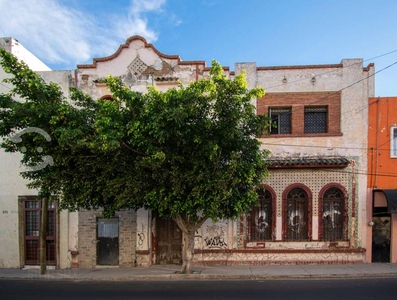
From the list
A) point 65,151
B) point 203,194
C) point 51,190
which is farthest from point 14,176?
point 203,194

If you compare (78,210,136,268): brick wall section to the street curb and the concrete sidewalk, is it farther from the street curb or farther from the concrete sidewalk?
the street curb

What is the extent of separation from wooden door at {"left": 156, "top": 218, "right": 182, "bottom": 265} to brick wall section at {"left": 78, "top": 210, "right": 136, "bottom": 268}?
3.19 ft

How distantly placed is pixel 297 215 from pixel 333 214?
4.44ft

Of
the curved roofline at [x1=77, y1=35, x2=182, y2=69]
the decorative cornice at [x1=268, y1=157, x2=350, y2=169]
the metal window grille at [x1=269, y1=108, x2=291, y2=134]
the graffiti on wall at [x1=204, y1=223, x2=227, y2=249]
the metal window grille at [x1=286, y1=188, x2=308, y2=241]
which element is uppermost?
the curved roofline at [x1=77, y1=35, x2=182, y2=69]

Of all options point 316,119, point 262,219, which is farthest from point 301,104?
point 262,219

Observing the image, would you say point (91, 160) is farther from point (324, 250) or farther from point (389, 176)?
point (389, 176)

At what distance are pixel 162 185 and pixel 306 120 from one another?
673 cm

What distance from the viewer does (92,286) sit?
9.37m

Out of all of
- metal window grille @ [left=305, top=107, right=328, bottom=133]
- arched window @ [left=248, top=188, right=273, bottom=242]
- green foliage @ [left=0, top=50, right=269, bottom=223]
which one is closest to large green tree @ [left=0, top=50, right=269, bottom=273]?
green foliage @ [left=0, top=50, right=269, bottom=223]

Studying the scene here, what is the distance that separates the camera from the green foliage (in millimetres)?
7922

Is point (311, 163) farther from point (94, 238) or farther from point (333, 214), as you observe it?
point (94, 238)

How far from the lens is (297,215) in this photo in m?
11.8

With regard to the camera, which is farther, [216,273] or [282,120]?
[282,120]

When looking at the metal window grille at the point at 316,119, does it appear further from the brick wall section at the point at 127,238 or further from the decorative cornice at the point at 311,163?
the brick wall section at the point at 127,238
